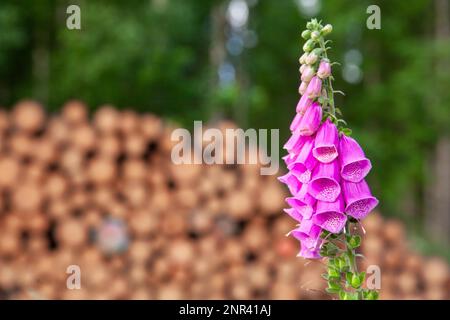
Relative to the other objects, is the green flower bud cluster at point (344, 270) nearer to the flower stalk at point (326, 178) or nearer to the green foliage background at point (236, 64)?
the flower stalk at point (326, 178)

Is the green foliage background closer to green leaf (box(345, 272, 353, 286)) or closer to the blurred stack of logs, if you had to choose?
the blurred stack of logs

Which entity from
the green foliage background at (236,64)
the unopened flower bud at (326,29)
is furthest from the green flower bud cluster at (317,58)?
the green foliage background at (236,64)

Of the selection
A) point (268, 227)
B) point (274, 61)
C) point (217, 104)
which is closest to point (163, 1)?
point (217, 104)

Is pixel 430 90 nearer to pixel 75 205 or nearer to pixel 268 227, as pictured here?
pixel 268 227

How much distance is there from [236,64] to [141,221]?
231 inches

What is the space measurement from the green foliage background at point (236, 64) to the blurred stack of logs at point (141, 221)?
2634 mm

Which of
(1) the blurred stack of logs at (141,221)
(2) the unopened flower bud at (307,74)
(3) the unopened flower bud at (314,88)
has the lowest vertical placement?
(1) the blurred stack of logs at (141,221)

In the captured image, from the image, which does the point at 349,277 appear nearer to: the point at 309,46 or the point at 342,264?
the point at 342,264

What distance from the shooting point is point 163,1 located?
23.3 feet

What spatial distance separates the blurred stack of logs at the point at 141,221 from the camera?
11.6 ft

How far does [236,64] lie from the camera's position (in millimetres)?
9250

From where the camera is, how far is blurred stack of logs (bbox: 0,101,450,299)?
3.54m

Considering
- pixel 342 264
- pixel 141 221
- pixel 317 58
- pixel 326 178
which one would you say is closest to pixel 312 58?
pixel 317 58

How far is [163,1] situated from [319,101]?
6.37 metres
